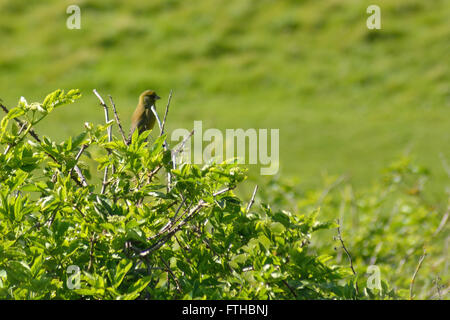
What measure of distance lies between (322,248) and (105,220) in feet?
14.0

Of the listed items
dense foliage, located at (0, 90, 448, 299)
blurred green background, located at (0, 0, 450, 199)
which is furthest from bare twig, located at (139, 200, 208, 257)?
blurred green background, located at (0, 0, 450, 199)

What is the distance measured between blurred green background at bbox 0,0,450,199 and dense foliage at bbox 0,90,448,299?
1301cm

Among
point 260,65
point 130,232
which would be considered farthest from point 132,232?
point 260,65

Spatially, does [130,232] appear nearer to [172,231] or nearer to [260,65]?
[172,231]

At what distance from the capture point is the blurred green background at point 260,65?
1792cm

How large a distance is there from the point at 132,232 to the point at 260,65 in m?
20.5

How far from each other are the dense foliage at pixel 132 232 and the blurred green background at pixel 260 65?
1301 centimetres

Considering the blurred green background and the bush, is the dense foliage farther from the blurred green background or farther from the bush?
the blurred green background

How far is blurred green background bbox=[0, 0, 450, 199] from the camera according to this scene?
17.9 m

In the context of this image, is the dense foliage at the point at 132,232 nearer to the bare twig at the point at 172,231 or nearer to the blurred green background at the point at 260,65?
the bare twig at the point at 172,231

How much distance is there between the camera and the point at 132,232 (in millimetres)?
2410

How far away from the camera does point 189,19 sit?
81.9ft
